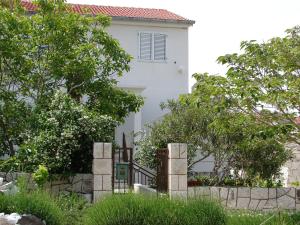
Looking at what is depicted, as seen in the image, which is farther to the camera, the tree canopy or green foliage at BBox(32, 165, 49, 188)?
green foliage at BBox(32, 165, 49, 188)

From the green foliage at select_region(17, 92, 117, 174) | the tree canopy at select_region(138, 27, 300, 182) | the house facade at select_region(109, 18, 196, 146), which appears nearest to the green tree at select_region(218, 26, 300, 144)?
the tree canopy at select_region(138, 27, 300, 182)

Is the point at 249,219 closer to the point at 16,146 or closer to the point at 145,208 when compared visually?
the point at 145,208

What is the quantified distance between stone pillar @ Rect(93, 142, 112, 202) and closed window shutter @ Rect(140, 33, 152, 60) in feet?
36.1

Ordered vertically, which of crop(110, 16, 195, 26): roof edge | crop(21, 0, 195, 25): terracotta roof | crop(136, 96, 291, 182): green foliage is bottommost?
crop(136, 96, 291, 182): green foliage

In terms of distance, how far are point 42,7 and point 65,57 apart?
1.87 meters

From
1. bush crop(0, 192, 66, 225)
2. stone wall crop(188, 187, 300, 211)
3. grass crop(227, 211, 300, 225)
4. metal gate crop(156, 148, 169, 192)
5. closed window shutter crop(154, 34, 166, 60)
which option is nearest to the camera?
grass crop(227, 211, 300, 225)

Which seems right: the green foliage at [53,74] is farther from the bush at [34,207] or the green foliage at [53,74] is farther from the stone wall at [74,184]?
the bush at [34,207]

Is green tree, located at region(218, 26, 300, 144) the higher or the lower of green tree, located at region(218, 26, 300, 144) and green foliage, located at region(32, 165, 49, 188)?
the higher

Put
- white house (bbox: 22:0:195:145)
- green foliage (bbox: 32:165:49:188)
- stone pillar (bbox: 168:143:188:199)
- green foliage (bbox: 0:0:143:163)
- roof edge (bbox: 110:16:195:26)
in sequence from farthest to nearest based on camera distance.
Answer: white house (bbox: 22:0:195:145), roof edge (bbox: 110:16:195:26), green foliage (bbox: 0:0:143:163), stone pillar (bbox: 168:143:188:199), green foliage (bbox: 32:165:49:188)

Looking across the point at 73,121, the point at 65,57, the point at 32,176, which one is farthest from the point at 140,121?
the point at 32,176

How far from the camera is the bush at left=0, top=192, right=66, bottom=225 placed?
9609 millimetres

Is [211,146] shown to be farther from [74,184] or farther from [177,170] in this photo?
[74,184]

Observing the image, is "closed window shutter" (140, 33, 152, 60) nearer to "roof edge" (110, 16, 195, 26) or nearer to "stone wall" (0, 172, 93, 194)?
"roof edge" (110, 16, 195, 26)

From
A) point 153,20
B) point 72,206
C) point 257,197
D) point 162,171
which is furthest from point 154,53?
point 72,206
